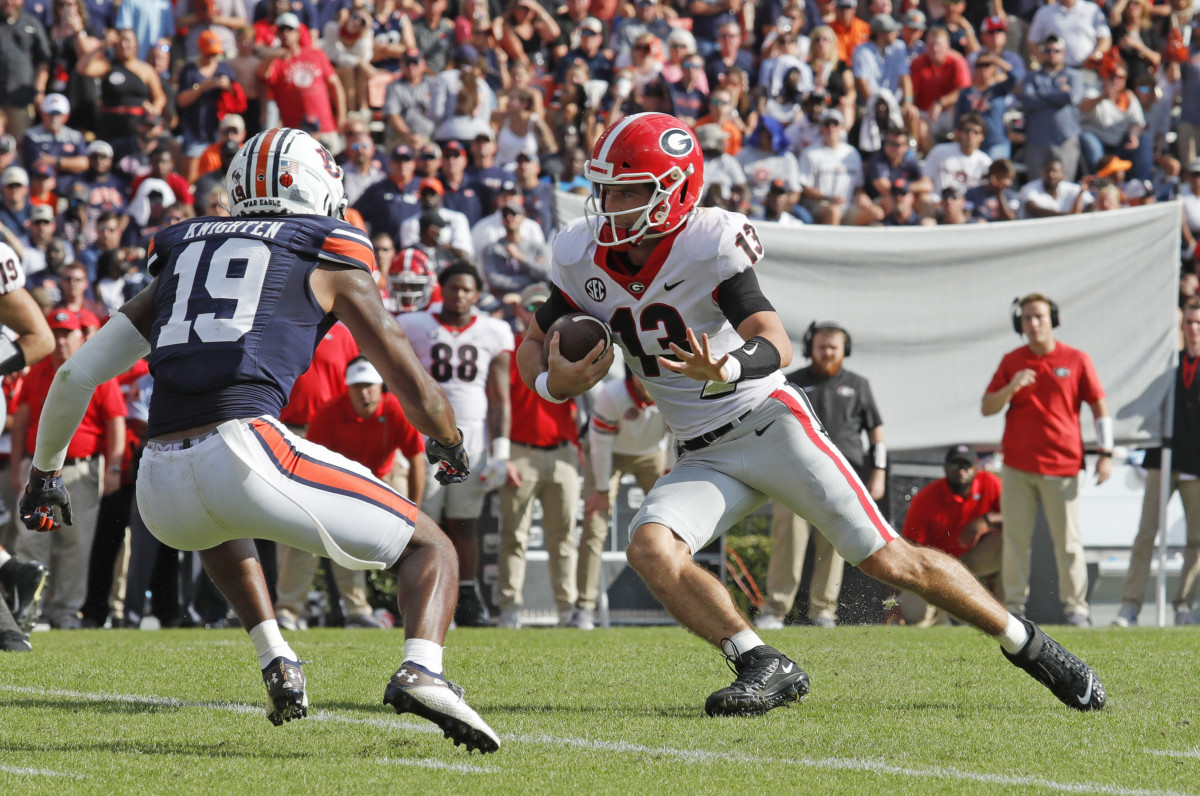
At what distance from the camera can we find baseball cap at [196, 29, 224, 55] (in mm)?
12156

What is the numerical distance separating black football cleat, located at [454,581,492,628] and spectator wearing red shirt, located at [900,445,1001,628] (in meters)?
2.58

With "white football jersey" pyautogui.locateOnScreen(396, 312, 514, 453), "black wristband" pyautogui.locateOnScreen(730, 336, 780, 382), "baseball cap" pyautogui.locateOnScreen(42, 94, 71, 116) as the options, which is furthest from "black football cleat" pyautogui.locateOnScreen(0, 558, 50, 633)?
"baseball cap" pyautogui.locateOnScreen(42, 94, 71, 116)

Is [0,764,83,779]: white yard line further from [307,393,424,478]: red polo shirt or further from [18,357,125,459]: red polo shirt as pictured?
[18,357,125,459]: red polo shirt

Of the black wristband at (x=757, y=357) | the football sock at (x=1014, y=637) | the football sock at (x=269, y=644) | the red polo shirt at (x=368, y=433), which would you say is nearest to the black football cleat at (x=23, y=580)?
the red polo shirt at (x=368, y=433)

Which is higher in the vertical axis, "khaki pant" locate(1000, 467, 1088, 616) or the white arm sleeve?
the white arm sleeve

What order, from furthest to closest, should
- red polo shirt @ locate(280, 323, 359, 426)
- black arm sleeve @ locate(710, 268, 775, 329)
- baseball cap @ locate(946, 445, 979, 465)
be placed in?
baseball cap @ locate(946, 445, 979, 465)
red polo shirt @ locate(280, 323, 359, 426)
black arm sleeve @ locate(710, 268, 775, 329)

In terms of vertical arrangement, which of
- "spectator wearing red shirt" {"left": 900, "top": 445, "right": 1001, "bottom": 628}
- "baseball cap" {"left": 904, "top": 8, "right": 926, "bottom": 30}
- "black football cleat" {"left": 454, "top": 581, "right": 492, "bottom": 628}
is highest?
"baseball cap" {"left": 904, "top": 8, "right": 926, "bottom": 30}

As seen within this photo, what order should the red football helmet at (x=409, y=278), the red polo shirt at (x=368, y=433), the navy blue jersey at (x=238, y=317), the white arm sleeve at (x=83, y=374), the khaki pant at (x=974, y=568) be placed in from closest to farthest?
the navy blue jersey at (x=238, y=317) → the white arm sleeve at (x=83, y=374) → the red polo shirt at (x=368, y=433) → the khaki pant at (x=974, y=568) → the red football helmet at (x=409, y=278)

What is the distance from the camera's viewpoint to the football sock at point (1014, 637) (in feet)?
13.7

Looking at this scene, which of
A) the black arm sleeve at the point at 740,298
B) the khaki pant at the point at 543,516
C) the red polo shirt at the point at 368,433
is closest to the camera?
the black arm sleeve at the point at 740,298

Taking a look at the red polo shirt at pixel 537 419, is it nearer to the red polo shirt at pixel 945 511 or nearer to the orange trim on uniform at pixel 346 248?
the red polo shirt at pixel 945 511

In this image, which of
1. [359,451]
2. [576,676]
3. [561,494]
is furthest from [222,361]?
[561,494]

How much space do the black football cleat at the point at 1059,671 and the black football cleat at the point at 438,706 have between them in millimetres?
1692

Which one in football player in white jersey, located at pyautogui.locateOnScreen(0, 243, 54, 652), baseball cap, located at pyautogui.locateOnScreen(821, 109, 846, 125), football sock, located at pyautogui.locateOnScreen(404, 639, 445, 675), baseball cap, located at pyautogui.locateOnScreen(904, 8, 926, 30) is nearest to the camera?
football sock, located at pyautogui.locateOnScreen(404, 639, 445, 675)
